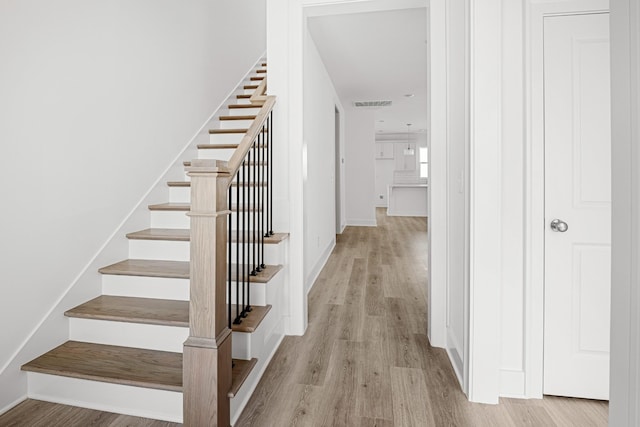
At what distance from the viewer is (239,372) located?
63.9 inches

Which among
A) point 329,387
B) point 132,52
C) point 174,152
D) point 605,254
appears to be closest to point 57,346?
point 329,387

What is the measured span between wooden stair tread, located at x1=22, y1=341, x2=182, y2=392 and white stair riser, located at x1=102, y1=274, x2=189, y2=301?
33 centimetres

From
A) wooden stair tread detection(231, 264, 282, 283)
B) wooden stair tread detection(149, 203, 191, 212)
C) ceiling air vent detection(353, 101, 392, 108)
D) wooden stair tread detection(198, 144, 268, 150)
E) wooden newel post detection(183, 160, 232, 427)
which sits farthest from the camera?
ceiling air vent detection(353, 101, 392, 108)

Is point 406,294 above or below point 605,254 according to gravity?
below

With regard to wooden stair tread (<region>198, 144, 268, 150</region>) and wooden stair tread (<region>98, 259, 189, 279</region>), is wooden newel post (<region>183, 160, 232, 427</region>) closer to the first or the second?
wooden stair tread (<region>98, 259, 189, 279</region>)

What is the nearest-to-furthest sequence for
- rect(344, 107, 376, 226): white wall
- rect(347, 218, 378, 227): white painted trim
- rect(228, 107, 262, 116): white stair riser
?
Answer: 1. rect(228, 107, 262, 116): white stair riser
2. rect(344, 107, 376, 226): white wall
3. rect(347, 218, 378, 227): white painted trim

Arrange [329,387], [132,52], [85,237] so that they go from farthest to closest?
[132,52]
[85,237]
[329,387]

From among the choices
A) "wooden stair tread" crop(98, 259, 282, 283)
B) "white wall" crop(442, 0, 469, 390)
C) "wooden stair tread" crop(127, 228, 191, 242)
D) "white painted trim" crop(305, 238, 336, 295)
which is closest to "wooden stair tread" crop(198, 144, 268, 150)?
"wooden stair tread" crop(127, 228, 191, 242)

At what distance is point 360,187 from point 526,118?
623 centimetres

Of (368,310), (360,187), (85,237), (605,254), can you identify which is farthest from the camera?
(360,187)

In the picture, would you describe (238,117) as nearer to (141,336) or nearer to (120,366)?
(141,336)

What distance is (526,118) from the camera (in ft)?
5.59

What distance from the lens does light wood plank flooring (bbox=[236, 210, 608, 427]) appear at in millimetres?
1572

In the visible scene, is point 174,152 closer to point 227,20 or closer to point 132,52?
point 132,52
